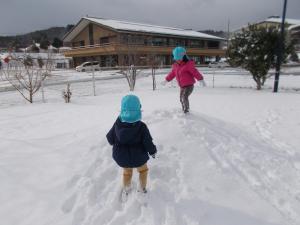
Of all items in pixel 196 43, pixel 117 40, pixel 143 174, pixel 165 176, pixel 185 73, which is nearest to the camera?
pixel 143 174

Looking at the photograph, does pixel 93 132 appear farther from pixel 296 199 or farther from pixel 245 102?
pixel 245 102

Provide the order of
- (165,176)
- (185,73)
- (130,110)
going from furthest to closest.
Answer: (185,73) < (165,176) < (130,110)

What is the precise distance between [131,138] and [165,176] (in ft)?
2.72

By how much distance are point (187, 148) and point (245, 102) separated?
19.4 ft

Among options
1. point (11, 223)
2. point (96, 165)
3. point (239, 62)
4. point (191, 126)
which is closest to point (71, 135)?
point (96, 165)

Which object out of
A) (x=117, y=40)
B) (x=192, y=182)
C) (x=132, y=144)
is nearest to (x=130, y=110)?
(x=132, y=144)

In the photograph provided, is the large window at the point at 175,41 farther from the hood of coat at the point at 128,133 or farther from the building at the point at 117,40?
the hood of coat at the point at 128,133

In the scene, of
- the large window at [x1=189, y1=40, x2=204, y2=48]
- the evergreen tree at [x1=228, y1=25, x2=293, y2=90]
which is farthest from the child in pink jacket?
the large window at [x1=189, y1=40, x2=204, y2=48]

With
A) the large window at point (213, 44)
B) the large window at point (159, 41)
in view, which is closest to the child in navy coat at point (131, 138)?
the large window at point (159, 41)

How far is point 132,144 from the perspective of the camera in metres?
3.11

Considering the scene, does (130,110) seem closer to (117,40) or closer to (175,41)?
(117,40)

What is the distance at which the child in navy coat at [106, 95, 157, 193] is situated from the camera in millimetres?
3033

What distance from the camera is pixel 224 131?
5.32m

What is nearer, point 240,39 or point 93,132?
point 93,132
